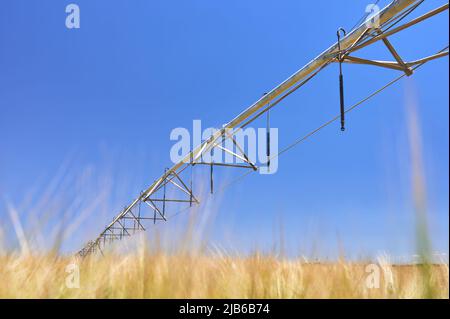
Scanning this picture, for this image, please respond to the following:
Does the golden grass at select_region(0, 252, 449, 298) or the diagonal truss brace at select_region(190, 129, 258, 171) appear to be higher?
the diagonal truss brace at select_region(190, 129, 258, 171)

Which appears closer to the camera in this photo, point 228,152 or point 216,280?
point 216,280

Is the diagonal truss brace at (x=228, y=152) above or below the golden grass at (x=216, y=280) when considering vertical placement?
above

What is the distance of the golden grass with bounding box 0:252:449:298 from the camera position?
1671 millimetres

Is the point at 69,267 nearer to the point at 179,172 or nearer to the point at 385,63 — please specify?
the point at 385,63

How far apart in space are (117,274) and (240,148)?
602cm

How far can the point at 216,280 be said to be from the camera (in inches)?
68.9

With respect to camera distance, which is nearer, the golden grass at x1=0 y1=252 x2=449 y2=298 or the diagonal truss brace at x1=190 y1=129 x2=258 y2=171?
the golden grass at x1=0 y1=252 x2=449 y2=298

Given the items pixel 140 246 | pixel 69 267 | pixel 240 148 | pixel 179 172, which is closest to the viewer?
pixel 140 246

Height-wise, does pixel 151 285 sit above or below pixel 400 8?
below

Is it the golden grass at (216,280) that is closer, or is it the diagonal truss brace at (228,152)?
the golden grass at (216,280)

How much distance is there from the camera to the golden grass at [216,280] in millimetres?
1671
